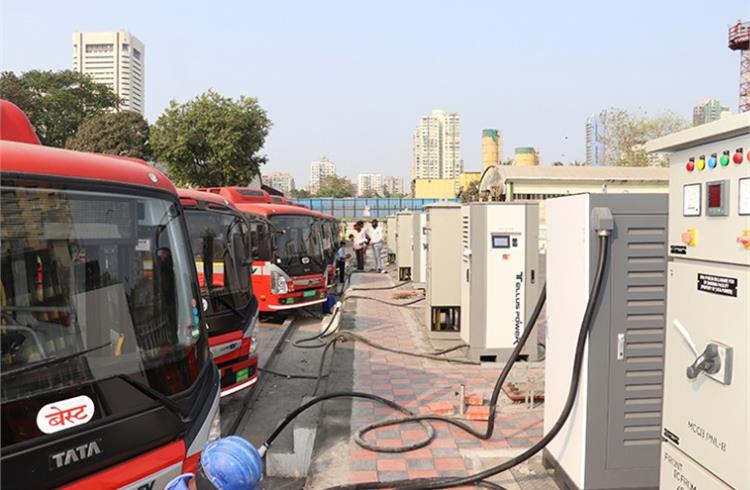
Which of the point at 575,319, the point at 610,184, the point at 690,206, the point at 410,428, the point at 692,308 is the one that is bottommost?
the point at 410,428

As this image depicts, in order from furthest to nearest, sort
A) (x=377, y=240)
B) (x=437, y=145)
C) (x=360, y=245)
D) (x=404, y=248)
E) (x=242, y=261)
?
(x=437, y=145) < (x=360, y=245) < (x=377, y=240) < (x=404, y=248) < (x=242, y=261)

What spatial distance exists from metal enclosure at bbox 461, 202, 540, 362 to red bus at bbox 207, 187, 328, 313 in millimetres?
4472

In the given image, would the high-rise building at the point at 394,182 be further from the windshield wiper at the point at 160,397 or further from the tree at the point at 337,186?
the windshield wiper at the point at 160,397

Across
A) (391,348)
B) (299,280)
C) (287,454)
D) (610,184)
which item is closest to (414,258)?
(299,280)

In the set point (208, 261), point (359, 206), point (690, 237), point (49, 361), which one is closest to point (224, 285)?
point (208, 261)

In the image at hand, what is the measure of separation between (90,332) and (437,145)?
356ft

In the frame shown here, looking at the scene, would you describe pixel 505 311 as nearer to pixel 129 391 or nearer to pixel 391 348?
pixel 391 348

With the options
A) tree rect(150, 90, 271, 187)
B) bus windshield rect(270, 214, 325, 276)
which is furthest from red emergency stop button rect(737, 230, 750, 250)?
tree rect(150, 90, 271, 187)

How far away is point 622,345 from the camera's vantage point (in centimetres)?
374

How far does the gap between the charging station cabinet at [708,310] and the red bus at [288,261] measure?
843 centimetres

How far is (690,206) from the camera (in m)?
2.71

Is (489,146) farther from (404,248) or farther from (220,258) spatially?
(220,258)

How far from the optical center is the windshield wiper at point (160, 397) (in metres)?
2.53

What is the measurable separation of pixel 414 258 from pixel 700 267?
12.8m
